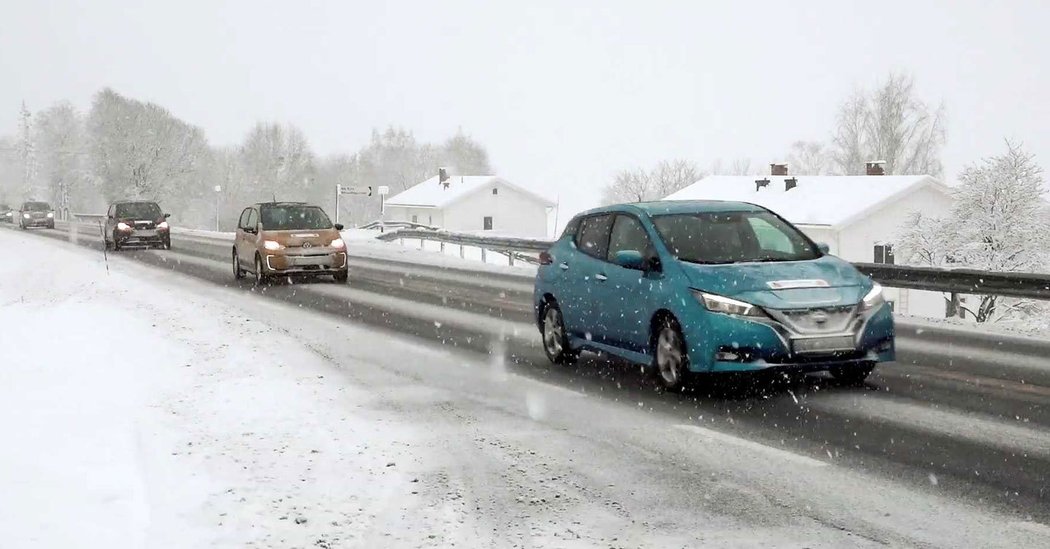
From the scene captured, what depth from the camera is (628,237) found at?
10.2m

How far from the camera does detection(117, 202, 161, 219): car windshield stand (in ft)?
120

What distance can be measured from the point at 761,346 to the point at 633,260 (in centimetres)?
149

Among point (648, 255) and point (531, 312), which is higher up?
point (648, 255)

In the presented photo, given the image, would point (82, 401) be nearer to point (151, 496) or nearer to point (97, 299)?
point (151, 496)

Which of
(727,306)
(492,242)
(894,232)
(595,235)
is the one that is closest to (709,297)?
(727,306)

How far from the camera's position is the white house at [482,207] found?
8931 centimetres

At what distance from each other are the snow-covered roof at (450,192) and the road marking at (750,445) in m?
80.4

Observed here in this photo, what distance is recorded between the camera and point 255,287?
21516mm

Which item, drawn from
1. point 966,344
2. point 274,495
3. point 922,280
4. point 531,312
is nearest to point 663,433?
point 274,495

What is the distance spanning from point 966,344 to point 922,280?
13.8 feet

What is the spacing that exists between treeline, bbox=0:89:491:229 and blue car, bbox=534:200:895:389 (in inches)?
3482

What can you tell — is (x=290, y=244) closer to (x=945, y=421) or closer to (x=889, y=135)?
(x=945, y=421)

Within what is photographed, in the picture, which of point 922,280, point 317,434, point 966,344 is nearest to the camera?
point 317,434

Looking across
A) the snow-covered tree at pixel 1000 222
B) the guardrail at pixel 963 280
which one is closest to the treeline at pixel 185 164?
the snow-covered tree at pixel 1000 222
